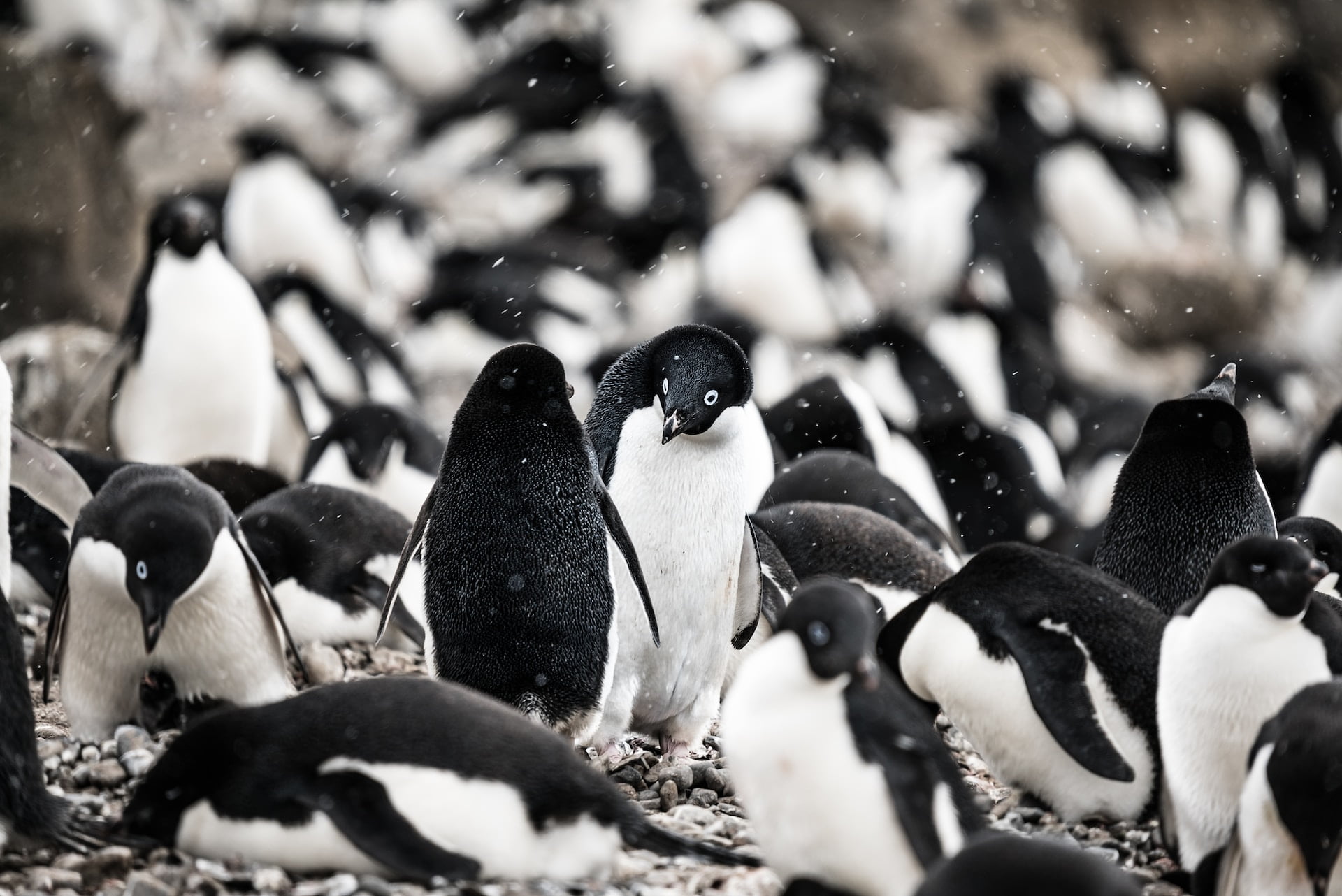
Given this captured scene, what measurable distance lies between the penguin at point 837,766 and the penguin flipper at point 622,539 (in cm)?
110

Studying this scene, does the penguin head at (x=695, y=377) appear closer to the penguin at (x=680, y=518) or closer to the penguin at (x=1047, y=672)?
the penguin at (x=680, y=518)

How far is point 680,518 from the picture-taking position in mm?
4211

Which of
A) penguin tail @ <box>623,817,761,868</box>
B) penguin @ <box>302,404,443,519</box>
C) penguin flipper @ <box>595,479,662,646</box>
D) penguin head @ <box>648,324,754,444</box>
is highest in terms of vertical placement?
penguin head @ <box>648,324,754,444</box>

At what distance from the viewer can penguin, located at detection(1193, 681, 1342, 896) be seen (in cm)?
300

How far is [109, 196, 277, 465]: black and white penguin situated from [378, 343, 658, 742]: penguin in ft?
11.4

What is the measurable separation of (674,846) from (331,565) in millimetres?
2236

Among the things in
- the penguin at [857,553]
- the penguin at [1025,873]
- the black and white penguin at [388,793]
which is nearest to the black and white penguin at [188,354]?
the penguin at [857,553]

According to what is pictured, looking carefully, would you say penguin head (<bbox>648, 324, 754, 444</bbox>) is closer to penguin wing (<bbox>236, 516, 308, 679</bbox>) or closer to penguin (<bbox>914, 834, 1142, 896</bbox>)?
penguin wing (<bbox>236, 516, 308, 679</bbox>)

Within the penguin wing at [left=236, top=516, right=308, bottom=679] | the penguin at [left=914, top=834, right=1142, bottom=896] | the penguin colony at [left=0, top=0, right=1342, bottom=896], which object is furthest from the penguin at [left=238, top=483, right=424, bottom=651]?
the penguin at [left=914, top=834, right=1142, bottom=896]

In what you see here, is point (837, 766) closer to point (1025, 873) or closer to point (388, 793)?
point (1025, 873)

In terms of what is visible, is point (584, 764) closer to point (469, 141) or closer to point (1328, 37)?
point (469, 141)

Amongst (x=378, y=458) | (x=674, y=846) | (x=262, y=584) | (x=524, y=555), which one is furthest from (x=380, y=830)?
(x=378, y=458)

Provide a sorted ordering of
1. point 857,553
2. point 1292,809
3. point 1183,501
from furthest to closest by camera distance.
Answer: point 857,553
point 1183,501
point 1292,809

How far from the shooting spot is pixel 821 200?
14109 mm
